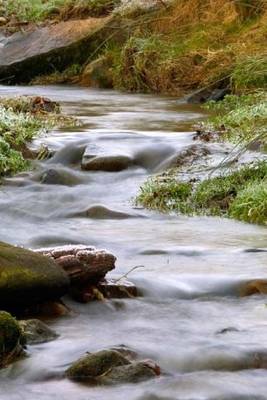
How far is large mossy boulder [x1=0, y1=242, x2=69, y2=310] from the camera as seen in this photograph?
4691 mm

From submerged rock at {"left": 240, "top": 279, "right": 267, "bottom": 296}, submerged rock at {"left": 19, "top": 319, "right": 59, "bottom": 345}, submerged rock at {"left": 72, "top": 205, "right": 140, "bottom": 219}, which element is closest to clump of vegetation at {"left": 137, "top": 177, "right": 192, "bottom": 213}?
submerged rock at {"left": 72, "top": 205, "right": 140, "bottom": 219}

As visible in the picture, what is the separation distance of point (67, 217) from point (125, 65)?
8.98m

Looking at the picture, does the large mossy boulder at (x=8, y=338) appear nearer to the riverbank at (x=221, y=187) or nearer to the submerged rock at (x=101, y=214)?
the riverbank at (x=221, y=187)

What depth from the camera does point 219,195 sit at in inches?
303

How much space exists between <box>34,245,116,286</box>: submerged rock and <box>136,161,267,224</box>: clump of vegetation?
87.3 inches

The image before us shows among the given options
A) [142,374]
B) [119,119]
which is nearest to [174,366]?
[142,374]

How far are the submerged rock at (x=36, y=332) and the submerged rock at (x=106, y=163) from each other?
468 cm

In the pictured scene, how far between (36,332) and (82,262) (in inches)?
27.2

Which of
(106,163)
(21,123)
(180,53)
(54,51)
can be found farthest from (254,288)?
(54,51)

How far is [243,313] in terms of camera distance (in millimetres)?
4945

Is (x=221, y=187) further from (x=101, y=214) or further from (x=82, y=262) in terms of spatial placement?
(x=82, y=262)

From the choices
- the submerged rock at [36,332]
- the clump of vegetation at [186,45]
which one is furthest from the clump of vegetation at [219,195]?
the clump of vegetation at [186,45]

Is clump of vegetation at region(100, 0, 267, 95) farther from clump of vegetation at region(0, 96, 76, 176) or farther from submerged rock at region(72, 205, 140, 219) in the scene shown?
submerged rock at region(72, 205, 140, 219)

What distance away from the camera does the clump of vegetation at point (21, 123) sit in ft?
29.8
